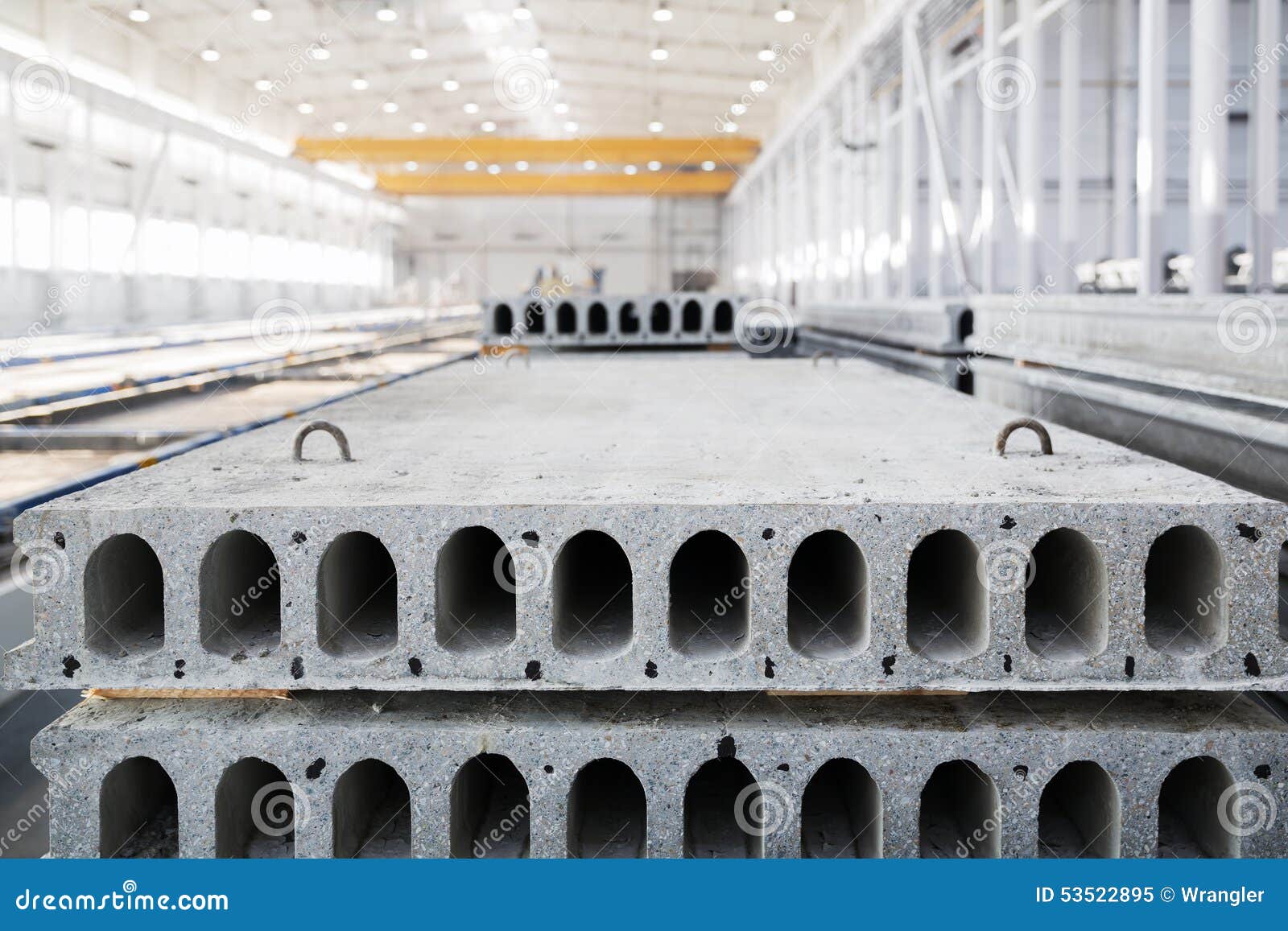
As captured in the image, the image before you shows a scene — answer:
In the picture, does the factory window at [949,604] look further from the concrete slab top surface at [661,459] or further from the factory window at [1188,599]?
the factory window at [1188,599]

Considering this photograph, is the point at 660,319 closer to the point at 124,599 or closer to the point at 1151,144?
the point at 1151,144

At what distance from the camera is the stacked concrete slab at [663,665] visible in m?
1.60

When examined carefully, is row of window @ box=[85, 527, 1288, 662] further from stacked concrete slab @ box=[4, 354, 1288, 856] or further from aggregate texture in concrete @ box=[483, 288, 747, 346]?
aggregate texture in concrete @ box=[483, 288, 747, 346]

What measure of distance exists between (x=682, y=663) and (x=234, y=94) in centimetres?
2161

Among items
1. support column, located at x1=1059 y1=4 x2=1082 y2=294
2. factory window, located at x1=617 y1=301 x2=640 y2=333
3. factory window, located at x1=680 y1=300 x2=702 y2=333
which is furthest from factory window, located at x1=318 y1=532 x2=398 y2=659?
support column, located at x1=1059 y1=4 x2=1082 y2=294

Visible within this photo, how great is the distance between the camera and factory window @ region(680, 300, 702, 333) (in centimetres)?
793

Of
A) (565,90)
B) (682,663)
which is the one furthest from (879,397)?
(565,90)

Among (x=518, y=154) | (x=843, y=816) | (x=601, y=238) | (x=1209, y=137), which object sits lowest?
(x=843, y=816)

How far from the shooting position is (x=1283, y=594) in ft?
6.85

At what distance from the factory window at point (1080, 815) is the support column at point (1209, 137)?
4.11 meters

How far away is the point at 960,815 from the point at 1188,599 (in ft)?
1.78

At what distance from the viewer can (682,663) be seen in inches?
63.9

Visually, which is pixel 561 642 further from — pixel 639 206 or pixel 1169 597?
pixel 639 206

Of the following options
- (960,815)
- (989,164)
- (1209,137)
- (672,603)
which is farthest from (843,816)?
(989,164)
